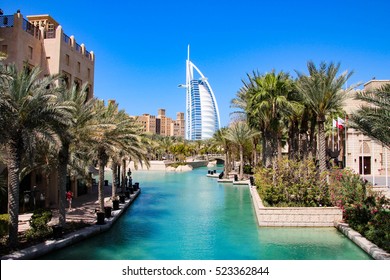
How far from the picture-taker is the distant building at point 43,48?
18766 mm

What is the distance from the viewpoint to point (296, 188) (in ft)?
57.9

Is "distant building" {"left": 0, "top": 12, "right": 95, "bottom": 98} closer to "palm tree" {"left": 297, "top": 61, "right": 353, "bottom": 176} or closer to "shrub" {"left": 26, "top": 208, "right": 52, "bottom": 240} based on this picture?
"shrub" {"left": 26, "top": 208, "right": 52, "bottom": 240}

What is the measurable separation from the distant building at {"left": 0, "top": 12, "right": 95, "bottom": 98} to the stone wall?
10.9 m

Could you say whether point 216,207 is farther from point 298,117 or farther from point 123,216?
point 298,117

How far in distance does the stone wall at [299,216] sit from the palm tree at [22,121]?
394 inches

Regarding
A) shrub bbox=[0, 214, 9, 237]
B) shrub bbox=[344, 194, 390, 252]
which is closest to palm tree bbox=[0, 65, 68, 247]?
shrub bbox=[0, 214, 9, 237]

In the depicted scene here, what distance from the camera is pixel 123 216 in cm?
1972

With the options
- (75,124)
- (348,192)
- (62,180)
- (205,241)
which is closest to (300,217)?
(348,192)

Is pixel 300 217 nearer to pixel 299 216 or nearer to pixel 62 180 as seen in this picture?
pixel 299 216

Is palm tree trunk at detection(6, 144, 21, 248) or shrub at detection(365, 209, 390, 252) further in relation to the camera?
shrub at detection(365, 209, 390, 252)

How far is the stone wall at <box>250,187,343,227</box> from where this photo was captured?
16.4m

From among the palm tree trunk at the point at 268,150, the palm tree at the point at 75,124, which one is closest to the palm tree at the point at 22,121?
the palm tree at the point at 75,124

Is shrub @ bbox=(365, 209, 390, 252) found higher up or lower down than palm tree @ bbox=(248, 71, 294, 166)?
lower down

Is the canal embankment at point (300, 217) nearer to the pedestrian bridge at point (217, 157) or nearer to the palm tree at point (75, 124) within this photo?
the palm tree at point (75, 124)
